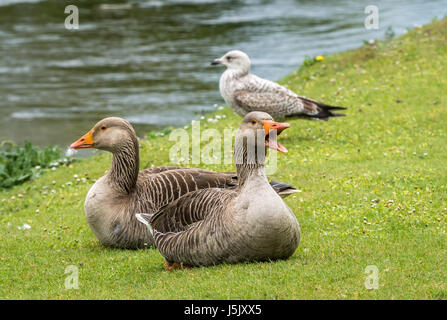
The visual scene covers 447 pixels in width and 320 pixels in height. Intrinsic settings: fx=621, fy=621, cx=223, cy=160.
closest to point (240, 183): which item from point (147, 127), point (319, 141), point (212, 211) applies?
point (212, 211)

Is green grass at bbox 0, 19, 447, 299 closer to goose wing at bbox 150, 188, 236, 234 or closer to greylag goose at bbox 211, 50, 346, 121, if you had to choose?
goose wing at bbox 150, 188, 236, 234

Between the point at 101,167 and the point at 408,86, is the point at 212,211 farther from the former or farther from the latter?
the point at 408,86

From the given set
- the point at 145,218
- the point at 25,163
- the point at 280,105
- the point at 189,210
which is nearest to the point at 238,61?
the point at 280,105

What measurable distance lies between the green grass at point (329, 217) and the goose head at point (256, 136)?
4.24 feet

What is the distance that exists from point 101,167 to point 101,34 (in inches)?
797

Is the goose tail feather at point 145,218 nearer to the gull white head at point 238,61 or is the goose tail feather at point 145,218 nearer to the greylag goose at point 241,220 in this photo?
the greylag goose at point 241,220

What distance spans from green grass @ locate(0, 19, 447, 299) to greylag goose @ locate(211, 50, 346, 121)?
2.51 feet

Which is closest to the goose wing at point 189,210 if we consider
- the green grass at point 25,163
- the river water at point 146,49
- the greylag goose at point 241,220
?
the greylag goose at point 241,220

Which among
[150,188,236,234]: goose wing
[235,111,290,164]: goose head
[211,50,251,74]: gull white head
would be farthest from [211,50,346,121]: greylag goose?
[235,111,290,164]: goose head

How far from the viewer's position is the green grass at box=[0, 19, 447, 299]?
6633 mm

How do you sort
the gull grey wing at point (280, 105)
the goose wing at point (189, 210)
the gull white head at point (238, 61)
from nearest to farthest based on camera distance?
1. the goose wing at point (189, 210)
2. the gull grey wing at point (280, 105)
3. the gull white head at point (238, 61)

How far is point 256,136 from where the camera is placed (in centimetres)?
723

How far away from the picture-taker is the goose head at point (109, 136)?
9195mm

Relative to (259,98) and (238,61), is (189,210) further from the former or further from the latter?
(238,61)
